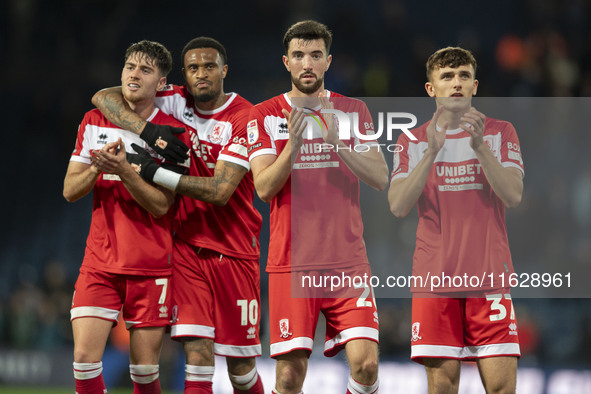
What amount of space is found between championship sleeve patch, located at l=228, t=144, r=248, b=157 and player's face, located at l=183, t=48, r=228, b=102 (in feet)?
1.40

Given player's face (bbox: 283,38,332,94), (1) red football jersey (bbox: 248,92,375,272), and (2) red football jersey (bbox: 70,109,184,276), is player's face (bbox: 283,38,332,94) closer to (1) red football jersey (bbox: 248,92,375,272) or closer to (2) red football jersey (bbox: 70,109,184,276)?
(1) red football jersey (bbox: 248,92,375,272)

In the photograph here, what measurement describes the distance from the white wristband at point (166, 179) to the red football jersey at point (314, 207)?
538 millimetres

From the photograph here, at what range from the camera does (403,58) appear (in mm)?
12414

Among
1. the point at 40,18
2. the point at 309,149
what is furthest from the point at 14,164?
the point at 309,149

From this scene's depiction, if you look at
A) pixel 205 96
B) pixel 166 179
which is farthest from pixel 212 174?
pixel 205 96

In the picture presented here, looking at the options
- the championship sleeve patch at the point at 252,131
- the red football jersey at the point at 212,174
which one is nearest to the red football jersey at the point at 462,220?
the championship sleeve patch at the point at 252,131

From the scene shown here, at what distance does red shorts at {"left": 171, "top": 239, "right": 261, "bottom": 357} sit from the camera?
5535 mm

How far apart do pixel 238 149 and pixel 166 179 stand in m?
0.54

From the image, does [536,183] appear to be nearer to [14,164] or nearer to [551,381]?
[551,381]

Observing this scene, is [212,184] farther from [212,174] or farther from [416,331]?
[416,331]

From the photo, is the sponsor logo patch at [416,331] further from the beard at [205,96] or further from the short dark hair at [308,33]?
the beard at [205,96]

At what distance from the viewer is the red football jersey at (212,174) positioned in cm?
564

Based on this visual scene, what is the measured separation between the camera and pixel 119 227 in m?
5.46

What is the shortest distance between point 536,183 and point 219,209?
7.14ft
